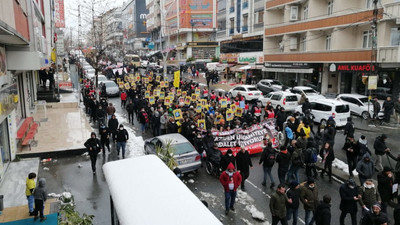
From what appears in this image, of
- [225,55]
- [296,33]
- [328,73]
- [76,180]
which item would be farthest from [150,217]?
[225,55]

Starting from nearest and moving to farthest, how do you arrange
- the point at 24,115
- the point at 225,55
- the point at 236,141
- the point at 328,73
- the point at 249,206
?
the point at 249,206 → the point at 236,141 → the point at 24,115 → the point at 328,73 → the point at 225,55

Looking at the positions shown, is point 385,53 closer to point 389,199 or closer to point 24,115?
point 389,199

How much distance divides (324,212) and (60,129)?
51.3 ft

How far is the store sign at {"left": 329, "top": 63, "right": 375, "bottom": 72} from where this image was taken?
26.6m

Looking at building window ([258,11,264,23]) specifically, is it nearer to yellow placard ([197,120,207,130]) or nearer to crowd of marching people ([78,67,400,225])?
crowd of marching people ([78,67,400,225])

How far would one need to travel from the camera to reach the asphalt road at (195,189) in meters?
9.27

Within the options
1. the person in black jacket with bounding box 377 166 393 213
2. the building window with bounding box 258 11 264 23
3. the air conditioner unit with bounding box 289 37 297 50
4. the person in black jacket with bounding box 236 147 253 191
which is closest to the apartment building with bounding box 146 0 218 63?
the building window with bounding box 258 11 264 23

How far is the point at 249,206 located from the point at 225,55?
46.6 metres

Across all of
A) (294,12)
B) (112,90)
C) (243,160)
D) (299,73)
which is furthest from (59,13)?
(243,160)

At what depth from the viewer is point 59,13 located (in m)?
41.2

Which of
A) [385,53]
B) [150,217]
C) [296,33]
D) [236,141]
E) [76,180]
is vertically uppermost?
[296,33]

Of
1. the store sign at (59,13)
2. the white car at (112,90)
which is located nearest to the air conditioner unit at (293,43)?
the white car at (112,90)

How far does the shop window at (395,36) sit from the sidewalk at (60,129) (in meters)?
23.0

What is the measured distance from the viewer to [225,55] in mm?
54625
